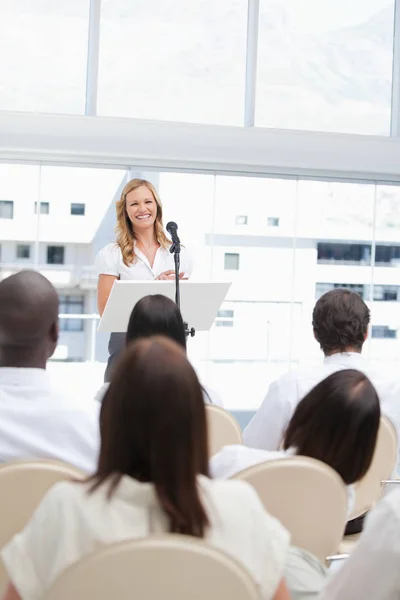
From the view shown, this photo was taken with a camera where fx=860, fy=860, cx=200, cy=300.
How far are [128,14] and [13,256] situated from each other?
2.34 metres

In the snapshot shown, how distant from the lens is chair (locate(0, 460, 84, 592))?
178 cm

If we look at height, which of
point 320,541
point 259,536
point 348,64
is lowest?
point 320,541

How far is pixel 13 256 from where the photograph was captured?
7.59 meters

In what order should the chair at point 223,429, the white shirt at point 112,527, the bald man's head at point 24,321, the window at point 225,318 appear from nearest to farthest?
the white shirt at point 112,527
the bald man's head at point 24,321
the chair at point 223,429
the window at point 225,318

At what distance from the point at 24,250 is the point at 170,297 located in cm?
382

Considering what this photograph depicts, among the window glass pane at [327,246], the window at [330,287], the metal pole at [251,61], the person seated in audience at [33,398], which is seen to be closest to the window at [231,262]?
the window glass pane at [327,246]

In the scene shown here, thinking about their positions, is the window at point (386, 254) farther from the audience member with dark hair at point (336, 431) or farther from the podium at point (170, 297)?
the audience member with dark hair at point (336, 431)

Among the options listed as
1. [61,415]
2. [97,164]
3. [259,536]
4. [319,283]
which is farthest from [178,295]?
[319,283]

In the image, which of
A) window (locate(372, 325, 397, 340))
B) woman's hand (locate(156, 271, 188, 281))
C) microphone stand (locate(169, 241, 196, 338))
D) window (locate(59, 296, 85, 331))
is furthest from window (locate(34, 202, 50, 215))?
microphone stand (locate(169, 241, 196, 338))

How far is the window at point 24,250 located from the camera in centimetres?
763

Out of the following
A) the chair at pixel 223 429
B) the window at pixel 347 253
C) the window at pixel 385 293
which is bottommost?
the chair at pixel 223 429

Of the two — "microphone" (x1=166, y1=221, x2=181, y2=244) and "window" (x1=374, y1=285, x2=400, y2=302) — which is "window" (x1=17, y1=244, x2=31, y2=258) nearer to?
"window" (x1=374, y1=285, x2=400, y2=302)

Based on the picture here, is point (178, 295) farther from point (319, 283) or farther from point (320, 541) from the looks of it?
point (319, 283)

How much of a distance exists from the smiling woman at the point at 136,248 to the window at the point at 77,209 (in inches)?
122
